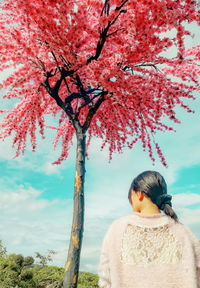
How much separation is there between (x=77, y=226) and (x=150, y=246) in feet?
15.9

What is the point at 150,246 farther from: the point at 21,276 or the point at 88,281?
the point at 88,281

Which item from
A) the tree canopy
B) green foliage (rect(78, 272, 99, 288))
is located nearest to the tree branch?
the tree canopy

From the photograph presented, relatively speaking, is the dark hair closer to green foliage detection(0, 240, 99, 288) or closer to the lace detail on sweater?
the lace detail on sweater

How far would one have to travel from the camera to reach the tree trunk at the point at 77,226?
6793 mm

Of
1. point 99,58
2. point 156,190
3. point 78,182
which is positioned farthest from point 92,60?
point 156,190

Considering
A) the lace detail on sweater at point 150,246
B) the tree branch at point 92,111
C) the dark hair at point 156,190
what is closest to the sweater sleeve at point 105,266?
the lace detail on sweater at point 150,246

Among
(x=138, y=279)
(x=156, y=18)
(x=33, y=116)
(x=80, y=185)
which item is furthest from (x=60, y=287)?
(x=156, y=18)

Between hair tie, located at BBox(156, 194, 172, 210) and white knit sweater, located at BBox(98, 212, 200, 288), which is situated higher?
hair tie, located at BBox(156, 194, 172, 210)

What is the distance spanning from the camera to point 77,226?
718 cm

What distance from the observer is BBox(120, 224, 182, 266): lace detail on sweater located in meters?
2.58

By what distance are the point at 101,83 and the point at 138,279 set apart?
21.7 ft

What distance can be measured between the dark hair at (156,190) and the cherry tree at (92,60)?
4.90 meters

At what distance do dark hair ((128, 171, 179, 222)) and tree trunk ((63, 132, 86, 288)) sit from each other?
488 centimetres

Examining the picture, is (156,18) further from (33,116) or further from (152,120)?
(33,116)
